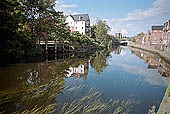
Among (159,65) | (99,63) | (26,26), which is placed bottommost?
(159,65)

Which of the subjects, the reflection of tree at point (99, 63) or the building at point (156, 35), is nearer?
the reflection of tree at point (99, 63)

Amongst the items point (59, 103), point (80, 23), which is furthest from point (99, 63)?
point (80, 23)

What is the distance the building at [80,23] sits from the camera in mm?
58375

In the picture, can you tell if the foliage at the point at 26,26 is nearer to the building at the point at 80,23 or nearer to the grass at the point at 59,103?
the grass at the point at 59,103

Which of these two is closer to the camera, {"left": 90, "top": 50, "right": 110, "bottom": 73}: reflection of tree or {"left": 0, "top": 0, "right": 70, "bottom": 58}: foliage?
{"left": 0, "top": 0, "right": 70, "bottom": 58}: foliage

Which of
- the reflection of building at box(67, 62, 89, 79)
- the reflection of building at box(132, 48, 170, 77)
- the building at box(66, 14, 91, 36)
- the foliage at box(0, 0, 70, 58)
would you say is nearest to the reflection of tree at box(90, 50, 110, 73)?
the reflection of building at box(67, 62, 89, 79)

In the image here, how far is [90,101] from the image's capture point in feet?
19.8

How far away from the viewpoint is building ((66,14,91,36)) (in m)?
58.4

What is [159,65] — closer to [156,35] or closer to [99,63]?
[99,63]

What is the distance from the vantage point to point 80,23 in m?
58.9

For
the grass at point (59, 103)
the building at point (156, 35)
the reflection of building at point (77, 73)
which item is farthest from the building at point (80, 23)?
the grass at point (59, 103)

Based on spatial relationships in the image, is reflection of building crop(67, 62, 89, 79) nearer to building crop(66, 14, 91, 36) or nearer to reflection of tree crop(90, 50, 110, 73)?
reflection of tree crop(90, 50, 110, 73)

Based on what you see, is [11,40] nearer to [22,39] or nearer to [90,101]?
[22,39]

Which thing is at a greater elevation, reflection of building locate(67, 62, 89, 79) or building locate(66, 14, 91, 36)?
building locate(66, 14, 91, 36)
